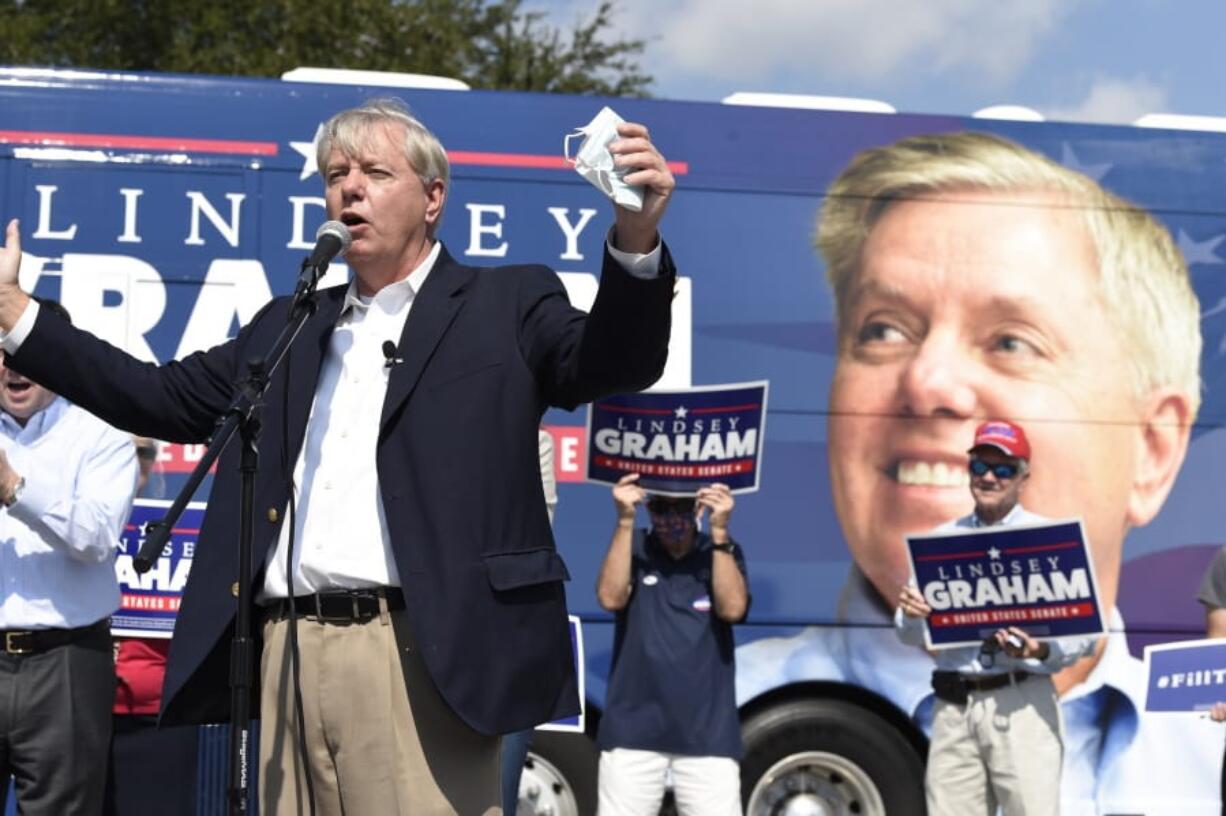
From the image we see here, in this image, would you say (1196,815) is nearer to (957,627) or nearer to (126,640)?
(957,627)

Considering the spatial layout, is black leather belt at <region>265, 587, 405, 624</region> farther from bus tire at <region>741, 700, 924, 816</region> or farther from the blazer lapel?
bus tire at <region>741, 700, 924, 816</region>

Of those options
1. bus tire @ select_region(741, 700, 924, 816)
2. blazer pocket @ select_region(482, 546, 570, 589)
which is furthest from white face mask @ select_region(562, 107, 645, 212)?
bus tire @ select_region(741, 700, 924, 816)

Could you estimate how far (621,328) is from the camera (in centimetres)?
294

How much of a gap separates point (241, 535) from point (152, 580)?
138 inches

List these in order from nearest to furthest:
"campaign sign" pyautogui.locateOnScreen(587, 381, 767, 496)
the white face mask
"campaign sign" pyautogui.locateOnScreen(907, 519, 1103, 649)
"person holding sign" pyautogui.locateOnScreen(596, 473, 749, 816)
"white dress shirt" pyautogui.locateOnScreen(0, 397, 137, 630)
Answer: the white face mask
"white dress shirt" pyautogui.locateOnScreen(0, 397, 137, 630)
"campaign sign" pyautogui.locateOnScreen(907, 519, 1103, 649)
"person holding sign" pyautogui.locateOnScreen(596, 473, 749, 816)
"campaign sign" pyautogui.locateOnScreen(587, 381, 767, 496)

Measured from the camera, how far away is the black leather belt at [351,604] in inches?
125

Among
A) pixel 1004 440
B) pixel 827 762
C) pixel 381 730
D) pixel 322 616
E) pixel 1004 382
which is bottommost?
pixel 381 730

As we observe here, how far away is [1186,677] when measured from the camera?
6523mm

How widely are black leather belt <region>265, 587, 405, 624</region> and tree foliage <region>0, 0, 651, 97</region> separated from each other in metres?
17.1

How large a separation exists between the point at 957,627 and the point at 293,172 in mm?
3425

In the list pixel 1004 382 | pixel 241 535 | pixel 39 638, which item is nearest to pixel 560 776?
pixel 1004 382

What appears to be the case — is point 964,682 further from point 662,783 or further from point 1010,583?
point 662,783

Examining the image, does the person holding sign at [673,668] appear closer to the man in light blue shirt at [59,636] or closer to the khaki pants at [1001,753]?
the khaki pants at [1001,753]

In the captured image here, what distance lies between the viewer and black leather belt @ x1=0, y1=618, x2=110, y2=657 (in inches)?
208
